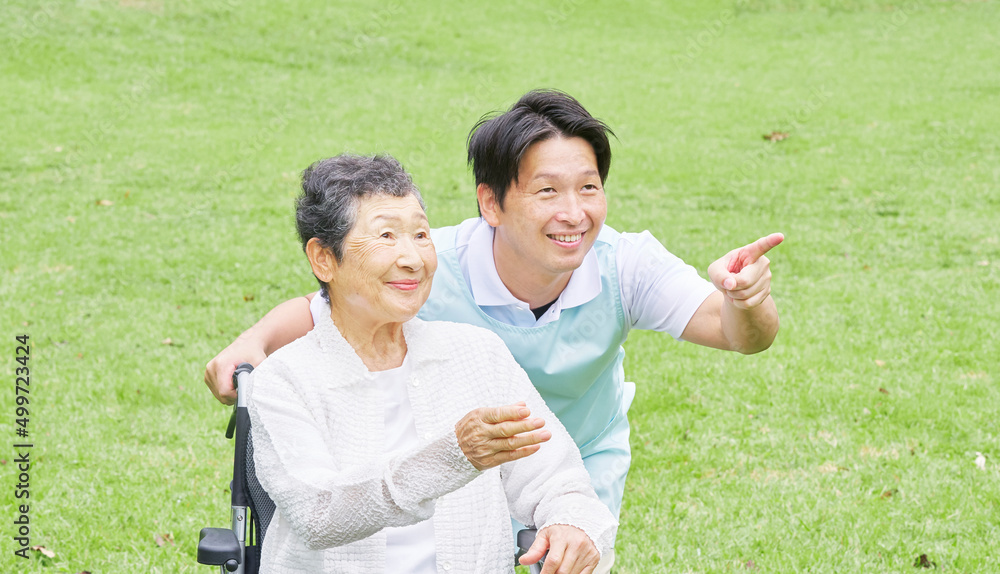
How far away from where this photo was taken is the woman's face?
242cm

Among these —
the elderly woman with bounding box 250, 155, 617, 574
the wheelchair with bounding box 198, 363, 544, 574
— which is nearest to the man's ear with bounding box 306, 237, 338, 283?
the elderly woman with bounding box 250, 155, 617, 574

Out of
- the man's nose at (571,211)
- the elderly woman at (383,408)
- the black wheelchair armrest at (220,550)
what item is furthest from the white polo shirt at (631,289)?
the black wheelchair armrest at (220,550)

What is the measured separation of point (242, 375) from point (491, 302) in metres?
0.78

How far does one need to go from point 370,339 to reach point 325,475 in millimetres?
453

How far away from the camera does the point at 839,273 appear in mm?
8055

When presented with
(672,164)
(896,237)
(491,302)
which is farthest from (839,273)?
(491,302)

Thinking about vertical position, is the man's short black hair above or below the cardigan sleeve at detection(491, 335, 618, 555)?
above

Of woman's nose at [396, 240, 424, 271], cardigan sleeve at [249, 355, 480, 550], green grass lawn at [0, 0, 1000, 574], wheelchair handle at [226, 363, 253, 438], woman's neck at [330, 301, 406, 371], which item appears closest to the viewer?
cardigan sleeve at [249, 355, 480, 550]

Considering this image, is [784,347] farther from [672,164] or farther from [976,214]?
[672,164]

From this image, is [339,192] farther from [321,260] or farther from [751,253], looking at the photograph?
[751,253]

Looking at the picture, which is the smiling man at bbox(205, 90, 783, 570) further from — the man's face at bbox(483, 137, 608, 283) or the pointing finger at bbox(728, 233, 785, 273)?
the pointing finger at bbox(728, 233, 785, 273)

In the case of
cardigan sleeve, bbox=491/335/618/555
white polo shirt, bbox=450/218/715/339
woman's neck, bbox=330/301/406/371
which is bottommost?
cardigan sleeve, bbox=491/335/618/555

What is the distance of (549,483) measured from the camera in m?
2.52

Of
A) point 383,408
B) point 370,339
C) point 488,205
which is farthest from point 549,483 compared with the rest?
point 488,205
